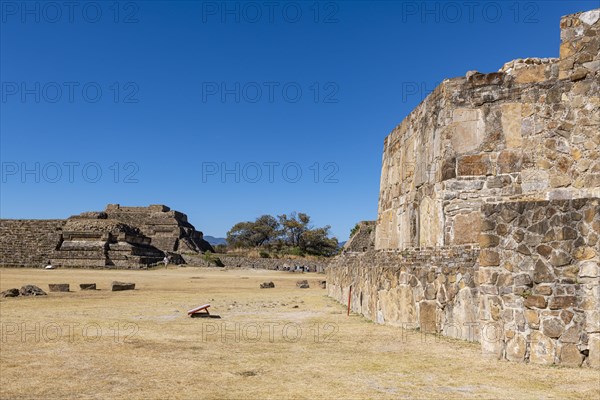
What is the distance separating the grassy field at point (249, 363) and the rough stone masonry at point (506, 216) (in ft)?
1.41

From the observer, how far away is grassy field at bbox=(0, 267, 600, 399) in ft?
15.5

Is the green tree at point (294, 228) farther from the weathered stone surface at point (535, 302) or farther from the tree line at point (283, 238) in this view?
the weathered stone surface at point (535, 302)

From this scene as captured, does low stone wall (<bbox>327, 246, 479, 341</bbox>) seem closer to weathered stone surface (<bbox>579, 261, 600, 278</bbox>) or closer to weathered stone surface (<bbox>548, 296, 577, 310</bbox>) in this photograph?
weathered stone surface (<bbox>548, 296, 577, 310</bbox>)

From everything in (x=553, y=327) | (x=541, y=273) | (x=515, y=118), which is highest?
(x=515, y=118)

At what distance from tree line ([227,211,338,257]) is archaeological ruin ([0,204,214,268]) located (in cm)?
1181

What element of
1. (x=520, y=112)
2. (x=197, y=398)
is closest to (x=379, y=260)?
(x=520, y=112)

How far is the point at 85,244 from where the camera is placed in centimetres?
3494

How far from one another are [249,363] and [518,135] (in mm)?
6550

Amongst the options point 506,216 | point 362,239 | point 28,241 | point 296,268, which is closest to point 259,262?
point 296,268

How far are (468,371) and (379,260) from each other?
4.56m

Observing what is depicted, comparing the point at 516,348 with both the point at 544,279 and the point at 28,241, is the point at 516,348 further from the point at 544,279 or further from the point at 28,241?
the point at 28,241

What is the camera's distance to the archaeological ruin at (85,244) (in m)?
33.6

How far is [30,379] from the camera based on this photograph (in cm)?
508

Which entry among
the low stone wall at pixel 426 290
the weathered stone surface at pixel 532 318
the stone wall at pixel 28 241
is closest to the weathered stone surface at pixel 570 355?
the weathered stone surface at pixel 532 318
